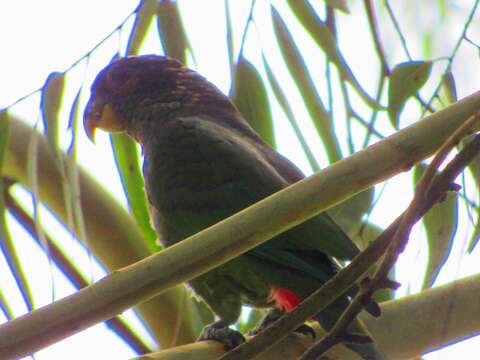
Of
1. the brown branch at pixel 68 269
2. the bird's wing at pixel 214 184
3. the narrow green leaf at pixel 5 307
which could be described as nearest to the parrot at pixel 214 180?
the bird's wing at pixel 214 184

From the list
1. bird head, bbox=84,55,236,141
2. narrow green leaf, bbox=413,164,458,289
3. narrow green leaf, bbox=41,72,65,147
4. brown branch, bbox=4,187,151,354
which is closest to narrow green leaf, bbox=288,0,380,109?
narrow green leaf, bbox=413,164,458,289

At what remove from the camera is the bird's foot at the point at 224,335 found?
2132 mm

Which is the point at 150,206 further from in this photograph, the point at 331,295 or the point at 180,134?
the point at 331,295

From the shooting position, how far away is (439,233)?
2.14 metres

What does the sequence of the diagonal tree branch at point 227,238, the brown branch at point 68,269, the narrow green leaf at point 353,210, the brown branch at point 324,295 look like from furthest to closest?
the brown branch at point 68,269
the narrow green leaf at point 353,210
the brown branch at point 324,295
the diagonal tree branch at point 227,238

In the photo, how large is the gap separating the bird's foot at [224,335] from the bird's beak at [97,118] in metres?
1.06

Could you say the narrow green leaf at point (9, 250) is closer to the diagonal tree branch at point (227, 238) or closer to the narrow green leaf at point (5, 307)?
the narrow green leaf at point (5, 307)

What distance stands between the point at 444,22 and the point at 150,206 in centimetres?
107

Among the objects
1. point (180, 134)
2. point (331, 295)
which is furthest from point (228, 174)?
point (331, 295)

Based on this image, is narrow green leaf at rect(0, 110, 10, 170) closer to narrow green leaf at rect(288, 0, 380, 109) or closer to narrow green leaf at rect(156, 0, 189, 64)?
narrow green leaf at rect(156, 0, 189, 64)

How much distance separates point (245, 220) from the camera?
142 cm

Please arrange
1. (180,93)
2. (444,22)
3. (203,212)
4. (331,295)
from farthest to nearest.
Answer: (180,93)
(203,212)
(444,22)
(331,295)

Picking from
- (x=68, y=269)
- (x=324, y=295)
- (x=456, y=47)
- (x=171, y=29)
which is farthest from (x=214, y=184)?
(x=324, y=295)

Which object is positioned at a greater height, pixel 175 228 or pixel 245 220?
pixel 175 228
